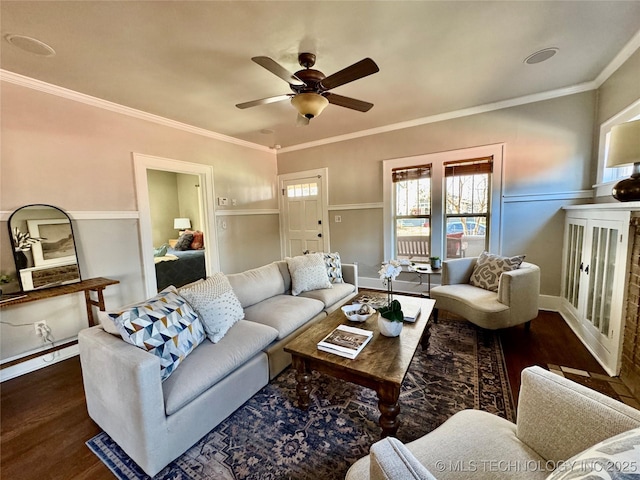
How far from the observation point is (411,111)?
138 inches

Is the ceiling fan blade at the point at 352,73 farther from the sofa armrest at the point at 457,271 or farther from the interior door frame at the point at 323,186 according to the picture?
the interior door frame at the point at 323,186

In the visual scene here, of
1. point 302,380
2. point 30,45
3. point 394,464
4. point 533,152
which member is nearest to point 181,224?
point 30,45

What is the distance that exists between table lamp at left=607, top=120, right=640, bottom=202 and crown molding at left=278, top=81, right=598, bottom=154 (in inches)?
60.1

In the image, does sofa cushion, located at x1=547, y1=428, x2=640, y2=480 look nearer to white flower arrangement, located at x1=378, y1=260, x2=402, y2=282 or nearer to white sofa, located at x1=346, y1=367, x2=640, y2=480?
white sofa, located at x1=346, y1=367, x2=640, y2=480

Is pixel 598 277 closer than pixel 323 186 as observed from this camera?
Yes

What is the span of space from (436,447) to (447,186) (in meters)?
3.54

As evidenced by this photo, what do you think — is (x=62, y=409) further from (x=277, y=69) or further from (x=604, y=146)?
(x=604, y=146)

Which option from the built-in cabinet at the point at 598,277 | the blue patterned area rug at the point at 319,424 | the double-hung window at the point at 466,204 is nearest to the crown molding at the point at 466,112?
the double-hung window at the point at 466,204

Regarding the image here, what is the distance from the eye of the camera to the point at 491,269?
288 centimetres

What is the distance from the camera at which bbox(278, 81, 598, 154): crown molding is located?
2.93 m

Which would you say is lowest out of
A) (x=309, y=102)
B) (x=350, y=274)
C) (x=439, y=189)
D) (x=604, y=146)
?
(x=350, y=274)

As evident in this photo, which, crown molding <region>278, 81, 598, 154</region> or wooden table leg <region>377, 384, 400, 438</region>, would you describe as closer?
wooden table leg <region>377, 384, 400, 438</region>

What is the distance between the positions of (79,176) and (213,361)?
2.63 metres

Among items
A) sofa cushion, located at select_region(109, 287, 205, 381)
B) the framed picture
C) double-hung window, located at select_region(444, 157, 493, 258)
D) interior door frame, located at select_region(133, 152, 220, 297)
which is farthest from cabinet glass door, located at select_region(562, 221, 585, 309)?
the framed picture
